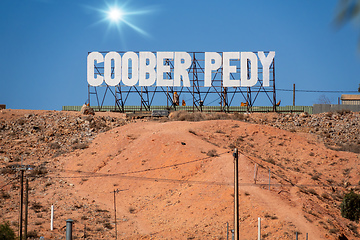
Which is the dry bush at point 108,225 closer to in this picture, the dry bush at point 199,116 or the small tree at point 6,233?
the small tree at point 6,233

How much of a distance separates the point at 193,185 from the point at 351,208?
11.7m

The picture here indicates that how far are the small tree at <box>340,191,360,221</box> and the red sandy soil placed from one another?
1.91ft

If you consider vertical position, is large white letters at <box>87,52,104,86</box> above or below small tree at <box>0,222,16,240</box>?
above

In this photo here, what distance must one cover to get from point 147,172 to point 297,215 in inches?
567

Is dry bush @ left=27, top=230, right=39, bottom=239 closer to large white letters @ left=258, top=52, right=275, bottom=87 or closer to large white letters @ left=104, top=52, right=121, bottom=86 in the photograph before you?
large white letters @ left=104, top=52, right=121, bottom=86

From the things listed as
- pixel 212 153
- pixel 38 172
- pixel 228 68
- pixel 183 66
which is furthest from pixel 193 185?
pixel 228 68

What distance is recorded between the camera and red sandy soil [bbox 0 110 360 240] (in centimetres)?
3191

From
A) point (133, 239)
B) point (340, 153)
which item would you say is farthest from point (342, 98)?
point (133, 239)

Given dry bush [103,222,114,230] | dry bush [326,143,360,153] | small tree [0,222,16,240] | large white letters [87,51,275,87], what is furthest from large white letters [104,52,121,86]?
small tree [0,222,16,240]

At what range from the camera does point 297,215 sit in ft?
105

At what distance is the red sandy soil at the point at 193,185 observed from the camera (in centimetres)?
3191

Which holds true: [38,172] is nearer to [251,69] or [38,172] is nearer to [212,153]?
[212,153]

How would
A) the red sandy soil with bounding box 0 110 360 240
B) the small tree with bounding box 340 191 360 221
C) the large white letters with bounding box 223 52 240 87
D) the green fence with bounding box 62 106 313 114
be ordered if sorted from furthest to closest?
the green fence with bounding box 62 106 313 114
the large white letters with bounding box 223 52 240 87
the small tree with bounding box 340 191 360 221
the red sandy soil with bounding box 0 110 360 240

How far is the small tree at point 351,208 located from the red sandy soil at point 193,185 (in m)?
0.58
